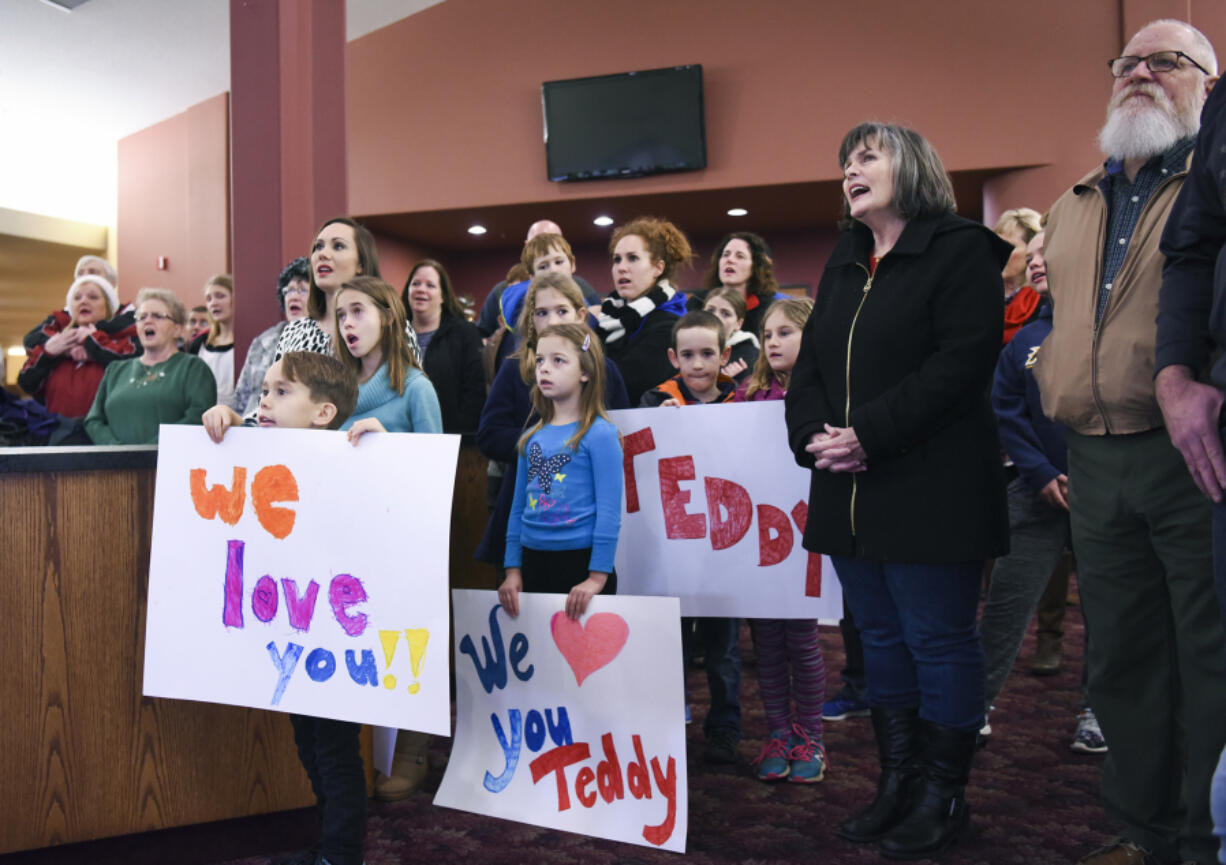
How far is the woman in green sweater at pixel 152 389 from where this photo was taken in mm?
3045

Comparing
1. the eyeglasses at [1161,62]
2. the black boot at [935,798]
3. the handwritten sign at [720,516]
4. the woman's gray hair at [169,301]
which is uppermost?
the eyeglasses at [1161,62]

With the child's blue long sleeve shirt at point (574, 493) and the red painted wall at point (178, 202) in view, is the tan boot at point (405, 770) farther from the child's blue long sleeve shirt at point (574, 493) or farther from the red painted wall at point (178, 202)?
the red painted wall at point (178, 202)

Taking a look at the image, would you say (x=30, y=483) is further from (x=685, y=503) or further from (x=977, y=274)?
(x=977, y=274)

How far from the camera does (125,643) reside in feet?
6.51

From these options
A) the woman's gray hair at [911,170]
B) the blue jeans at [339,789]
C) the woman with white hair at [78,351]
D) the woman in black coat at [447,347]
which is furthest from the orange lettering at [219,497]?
the woman with white hair at [78,351]

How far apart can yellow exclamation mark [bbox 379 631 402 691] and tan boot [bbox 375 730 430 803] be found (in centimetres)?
62

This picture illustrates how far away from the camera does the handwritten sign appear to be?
2.30 meters

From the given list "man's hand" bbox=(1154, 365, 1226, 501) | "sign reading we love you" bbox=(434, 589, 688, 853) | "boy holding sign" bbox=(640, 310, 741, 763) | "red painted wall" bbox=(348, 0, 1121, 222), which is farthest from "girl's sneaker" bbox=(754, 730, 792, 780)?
"red painted wall" bbox=(348, 0, 1121, 222)

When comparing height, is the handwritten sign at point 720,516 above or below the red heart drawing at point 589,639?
above

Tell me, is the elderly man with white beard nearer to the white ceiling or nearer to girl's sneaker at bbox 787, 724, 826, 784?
girl's sneaker at bbox 787, 724, 826, 784

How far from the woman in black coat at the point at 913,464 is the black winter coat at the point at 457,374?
1.58 meters

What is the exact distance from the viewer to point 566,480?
212cm

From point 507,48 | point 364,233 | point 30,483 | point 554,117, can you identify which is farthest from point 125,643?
point 507,48

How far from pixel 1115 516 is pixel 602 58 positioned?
7217 mm
